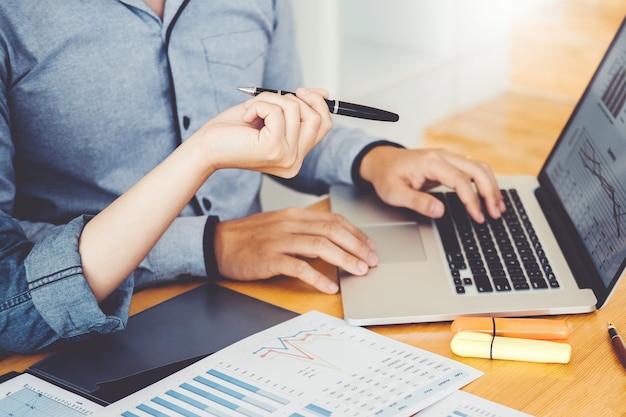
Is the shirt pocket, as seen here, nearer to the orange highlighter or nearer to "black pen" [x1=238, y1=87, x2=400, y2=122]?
"black pen" [x1=238, y1=87, x2=400, y2=122]

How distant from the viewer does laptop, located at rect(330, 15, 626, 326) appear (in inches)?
35.7

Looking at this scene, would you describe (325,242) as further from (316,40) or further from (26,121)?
(316,40)

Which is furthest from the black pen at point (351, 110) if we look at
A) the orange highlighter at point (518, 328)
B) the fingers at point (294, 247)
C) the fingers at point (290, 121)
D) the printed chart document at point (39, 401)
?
the printed chart document at point (39, 401)

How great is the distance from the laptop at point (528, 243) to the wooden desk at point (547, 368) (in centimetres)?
2

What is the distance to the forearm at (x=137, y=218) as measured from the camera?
0.86 meters

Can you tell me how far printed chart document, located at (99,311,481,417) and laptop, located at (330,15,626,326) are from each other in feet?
0.22

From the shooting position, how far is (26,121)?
1.07 meters

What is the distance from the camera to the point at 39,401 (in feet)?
2.57

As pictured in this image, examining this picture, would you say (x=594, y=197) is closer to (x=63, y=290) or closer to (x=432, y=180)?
(x=432, y=180)

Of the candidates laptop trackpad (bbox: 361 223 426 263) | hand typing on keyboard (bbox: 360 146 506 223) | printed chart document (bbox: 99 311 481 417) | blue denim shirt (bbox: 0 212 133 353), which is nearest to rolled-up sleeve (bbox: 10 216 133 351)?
blue denim shirt (bbox: 0 212 133 353)

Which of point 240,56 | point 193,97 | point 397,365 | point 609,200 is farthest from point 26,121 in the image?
point 609,200

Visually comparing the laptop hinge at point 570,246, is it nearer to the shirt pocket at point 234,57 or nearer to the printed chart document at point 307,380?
the printed chart document at point 307,380

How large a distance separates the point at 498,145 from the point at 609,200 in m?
2.52

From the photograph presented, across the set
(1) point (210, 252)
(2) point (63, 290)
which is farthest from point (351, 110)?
(2) point (63, 290)
